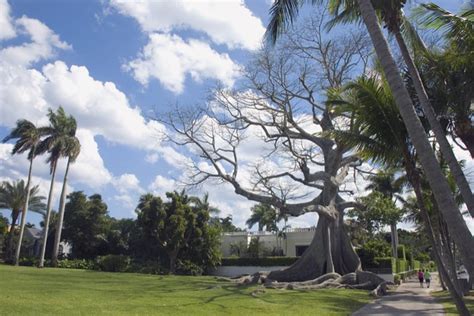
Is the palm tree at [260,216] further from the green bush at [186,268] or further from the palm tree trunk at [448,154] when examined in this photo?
the palm tree trunk at [448,154]

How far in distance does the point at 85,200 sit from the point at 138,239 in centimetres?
793

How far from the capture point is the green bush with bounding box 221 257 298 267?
45.0m

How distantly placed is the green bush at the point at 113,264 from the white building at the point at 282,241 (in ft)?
58.4

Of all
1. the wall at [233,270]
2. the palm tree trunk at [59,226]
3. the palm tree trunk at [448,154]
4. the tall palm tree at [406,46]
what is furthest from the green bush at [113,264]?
the palm tree trunk at [448,154]

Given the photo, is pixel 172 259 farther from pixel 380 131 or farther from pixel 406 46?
pixel 406 46

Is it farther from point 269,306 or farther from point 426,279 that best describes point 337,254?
point 269,306

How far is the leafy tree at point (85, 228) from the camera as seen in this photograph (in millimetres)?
46906

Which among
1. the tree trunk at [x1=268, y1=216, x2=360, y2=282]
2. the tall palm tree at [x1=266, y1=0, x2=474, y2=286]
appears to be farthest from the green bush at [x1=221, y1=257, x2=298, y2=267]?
the tall palm tree at [x1=266, y1=0, x2=474, y2=286]

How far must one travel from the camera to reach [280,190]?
2958 centimetres

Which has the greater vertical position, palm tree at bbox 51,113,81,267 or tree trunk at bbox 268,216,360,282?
palm tree at bbox 51,113,81,267

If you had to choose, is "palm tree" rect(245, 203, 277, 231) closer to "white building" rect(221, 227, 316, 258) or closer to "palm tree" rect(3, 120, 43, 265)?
→ "white building" rect(221, 227, 316, 258)

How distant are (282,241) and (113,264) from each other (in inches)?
927

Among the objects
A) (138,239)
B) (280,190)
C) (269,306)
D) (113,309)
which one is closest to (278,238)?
(138,239)

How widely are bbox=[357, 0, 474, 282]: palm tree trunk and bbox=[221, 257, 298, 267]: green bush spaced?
39.2 meters
